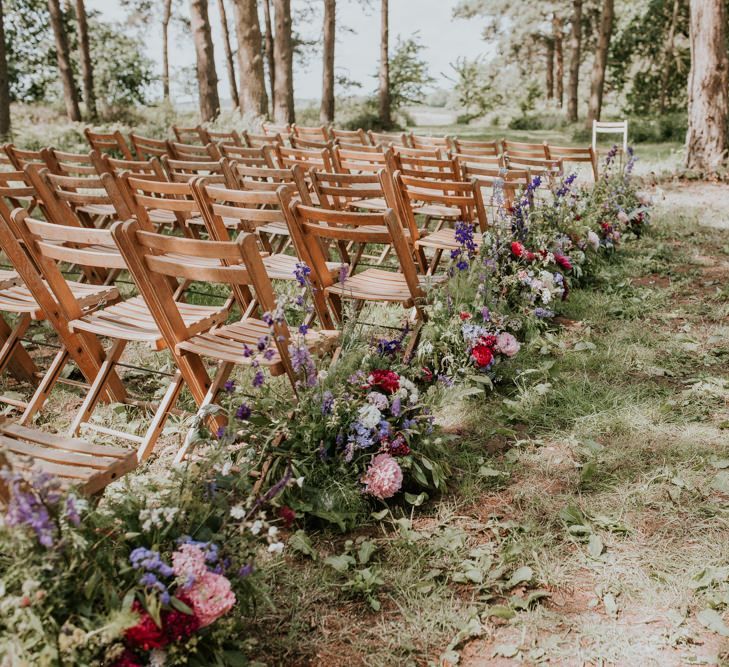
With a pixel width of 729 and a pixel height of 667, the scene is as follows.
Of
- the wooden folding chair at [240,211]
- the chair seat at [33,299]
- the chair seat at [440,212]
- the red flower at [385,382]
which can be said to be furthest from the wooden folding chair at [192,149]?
the red flower at [385,382]

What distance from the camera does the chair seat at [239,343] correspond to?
2891 millimetres

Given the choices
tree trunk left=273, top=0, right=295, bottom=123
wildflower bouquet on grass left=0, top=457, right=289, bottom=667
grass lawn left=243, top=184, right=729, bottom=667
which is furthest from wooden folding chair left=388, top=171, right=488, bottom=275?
tree trunk left=273, top=0, right=295, bottom=123

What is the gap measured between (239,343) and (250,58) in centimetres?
1141

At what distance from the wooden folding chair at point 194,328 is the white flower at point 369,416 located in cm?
31

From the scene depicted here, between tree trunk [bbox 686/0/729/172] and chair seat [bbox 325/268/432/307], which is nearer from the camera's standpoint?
chair seat [bbox 325/268/432/307]

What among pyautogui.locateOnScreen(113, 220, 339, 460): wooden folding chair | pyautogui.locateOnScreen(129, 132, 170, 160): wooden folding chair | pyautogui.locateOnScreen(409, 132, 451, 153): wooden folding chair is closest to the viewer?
pyautogui.locateOnScreen(113, 220, 339, 460): wooden folding chair

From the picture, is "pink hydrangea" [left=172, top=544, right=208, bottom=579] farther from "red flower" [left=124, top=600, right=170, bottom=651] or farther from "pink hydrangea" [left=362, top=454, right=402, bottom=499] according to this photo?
"pink hydrangea" [left=362, top=454, right=402, bottom=499]

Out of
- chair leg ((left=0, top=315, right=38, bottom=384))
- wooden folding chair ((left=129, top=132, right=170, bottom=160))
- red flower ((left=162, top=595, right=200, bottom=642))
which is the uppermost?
wooden folding chair ((left=129, top=132, right=170, bottom=160))

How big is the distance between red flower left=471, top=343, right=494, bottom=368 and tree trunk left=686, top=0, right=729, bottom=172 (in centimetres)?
803

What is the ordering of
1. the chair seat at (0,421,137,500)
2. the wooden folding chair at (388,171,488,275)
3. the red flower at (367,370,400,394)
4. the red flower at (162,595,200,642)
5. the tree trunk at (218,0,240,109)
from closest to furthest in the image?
the red flower at (162,595,200,642), the chair seat at (0,421,137,500), the red flower at (367,370,400,394), the wooden folding chair at (388,171,488,275), the tree trunk at (218,0,240,109)

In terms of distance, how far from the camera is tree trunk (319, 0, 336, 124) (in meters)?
17.2

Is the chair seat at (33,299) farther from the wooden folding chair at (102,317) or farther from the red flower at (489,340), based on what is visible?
the red flower at (489,340)

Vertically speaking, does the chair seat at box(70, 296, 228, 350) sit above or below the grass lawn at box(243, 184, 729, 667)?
above

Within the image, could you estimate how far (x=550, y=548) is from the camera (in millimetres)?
2604
